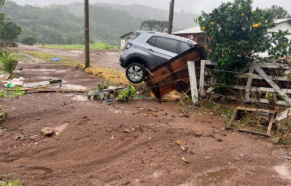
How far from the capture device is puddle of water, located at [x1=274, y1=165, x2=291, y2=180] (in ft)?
10.6

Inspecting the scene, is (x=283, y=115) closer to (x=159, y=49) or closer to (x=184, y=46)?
(x=184, y=46)

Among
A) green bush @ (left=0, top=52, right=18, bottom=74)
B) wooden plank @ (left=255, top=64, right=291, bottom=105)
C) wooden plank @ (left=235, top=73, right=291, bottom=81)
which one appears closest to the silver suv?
wooden plank @ (left=235, top=73, right=291, bottom=81)

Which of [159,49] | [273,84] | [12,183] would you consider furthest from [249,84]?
[12,183]

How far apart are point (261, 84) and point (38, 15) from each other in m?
122

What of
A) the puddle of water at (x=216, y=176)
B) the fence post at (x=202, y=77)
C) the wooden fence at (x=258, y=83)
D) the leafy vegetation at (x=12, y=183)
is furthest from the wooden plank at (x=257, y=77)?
the leafy vegetation at (x=12, y=183)

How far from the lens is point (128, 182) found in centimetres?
302

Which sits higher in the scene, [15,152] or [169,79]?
[169,79]

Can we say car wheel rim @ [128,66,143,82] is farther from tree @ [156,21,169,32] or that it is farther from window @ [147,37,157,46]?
tree @ [156,21,169,32]

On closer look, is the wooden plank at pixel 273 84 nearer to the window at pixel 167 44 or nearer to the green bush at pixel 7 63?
the window at pixel 167 44

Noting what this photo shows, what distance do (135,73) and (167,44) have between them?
1.61 meters

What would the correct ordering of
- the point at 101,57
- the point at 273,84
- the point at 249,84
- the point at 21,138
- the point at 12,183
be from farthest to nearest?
the point at 101,57 → the point at 249,84 → the point at 273,84 → the point at 21,138 → the point at 12,183

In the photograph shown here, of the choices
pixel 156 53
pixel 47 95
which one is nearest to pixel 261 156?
pixel 156 53

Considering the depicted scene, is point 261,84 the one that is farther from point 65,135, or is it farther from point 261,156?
point 65,135

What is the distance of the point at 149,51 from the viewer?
8.38m
